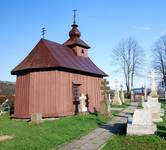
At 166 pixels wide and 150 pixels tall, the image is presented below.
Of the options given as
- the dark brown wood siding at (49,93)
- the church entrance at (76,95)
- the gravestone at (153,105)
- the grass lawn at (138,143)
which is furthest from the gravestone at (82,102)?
the grass lawn at (138,143)

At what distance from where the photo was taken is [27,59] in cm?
2277

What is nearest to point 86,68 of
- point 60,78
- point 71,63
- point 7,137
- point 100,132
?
point 71,63

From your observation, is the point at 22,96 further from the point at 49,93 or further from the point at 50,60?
the point at 50,60

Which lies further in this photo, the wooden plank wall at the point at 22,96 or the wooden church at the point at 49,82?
the wooden plank wall at the point at 22,96

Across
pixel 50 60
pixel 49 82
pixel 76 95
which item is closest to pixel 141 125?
pixel 49 82

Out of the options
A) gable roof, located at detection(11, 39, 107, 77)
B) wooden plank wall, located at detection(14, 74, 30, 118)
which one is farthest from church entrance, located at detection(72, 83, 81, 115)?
wooden plank wall, located at detection(14, 74, 30, 118)

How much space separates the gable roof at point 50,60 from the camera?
69.5ft

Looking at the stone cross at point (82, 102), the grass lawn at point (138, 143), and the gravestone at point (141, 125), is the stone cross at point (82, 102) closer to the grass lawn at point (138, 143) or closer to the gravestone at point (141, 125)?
the gravestone at point (141, 125)

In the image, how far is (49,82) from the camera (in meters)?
21.1

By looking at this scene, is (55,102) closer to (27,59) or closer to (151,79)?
(27,59)

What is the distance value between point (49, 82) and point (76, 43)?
7004mm

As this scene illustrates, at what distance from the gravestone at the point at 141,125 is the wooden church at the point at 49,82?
8746 mm

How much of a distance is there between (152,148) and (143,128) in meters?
2.50

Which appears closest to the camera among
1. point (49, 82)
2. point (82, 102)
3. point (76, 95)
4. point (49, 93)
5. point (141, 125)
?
point (141, 125)
